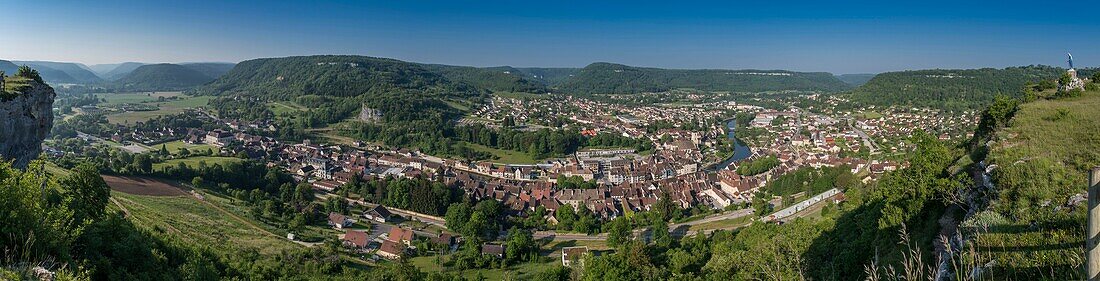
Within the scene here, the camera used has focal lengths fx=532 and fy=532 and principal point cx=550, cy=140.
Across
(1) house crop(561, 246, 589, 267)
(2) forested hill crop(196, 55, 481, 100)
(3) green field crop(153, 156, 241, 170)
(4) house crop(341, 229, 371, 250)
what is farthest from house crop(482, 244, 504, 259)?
(2) forested hill crop(196, 55, 481, 100)

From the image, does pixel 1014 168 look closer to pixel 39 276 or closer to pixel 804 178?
pixel 39 276

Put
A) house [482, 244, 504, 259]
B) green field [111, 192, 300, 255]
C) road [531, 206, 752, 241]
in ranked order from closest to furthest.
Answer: green field [111, 192, 300, 255] < house [482, 244, 504, 259] < road [531, 206, 752, 241]

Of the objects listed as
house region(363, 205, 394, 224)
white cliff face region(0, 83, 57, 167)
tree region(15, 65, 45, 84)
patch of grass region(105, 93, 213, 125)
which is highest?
tree region(15, 65, 45, 84)

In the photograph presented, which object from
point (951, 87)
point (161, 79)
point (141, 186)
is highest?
point (161, 79)

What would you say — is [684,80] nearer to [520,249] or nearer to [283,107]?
[283,107]

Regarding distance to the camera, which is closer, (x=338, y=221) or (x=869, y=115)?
(x=338, y=221)

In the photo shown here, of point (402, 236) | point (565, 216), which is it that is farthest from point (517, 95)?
point (402, 236)

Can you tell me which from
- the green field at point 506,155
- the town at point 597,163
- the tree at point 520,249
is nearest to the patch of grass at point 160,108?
the town at point 597,163

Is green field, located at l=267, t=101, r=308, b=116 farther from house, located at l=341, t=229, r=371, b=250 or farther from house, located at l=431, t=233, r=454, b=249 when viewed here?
house, located at l=431, t=233, r=454, b=249
